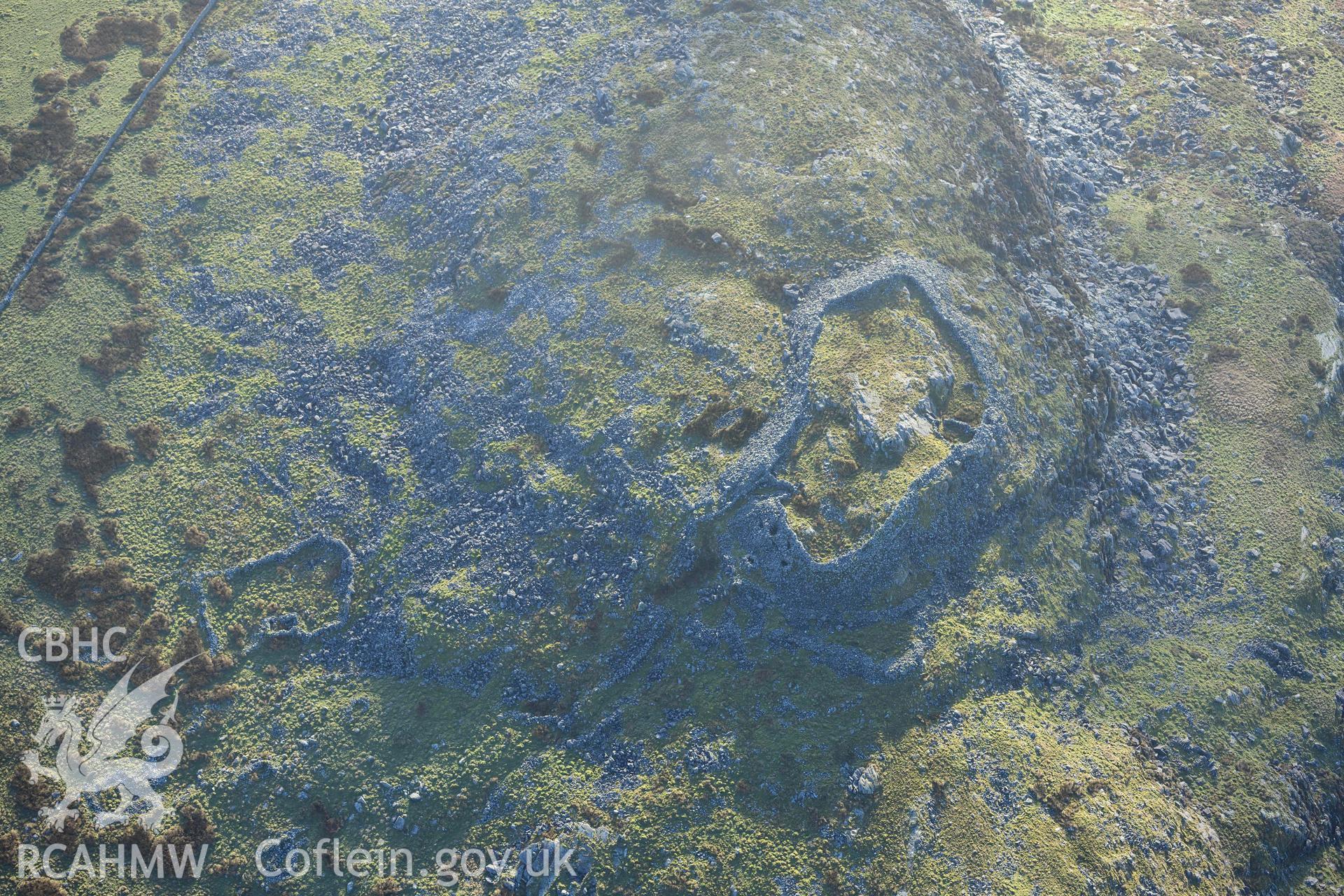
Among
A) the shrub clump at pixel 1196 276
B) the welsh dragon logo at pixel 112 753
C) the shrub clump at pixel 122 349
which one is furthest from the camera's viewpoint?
the shrub clump at pixel 1196 276

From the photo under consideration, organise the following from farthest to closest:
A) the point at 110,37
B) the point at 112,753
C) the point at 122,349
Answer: the point at 110,37
the point at 122,349
the point at 112,753

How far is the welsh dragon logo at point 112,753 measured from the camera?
28.9m

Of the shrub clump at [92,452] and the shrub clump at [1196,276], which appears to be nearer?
the shrub clump at [92,452]

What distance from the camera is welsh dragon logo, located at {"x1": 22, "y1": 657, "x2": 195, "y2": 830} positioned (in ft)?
94.7

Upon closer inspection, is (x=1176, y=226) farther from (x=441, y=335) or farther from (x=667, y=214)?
(x=441, y=335)

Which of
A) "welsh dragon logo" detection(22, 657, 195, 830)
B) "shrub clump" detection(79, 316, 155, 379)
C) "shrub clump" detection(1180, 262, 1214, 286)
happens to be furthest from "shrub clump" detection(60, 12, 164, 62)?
"shrub clump" detection(1180, 262, 1214, 286)

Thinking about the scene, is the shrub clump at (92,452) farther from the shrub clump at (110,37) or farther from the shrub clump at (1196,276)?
the shrub clump at (1196,276)

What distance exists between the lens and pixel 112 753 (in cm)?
2975

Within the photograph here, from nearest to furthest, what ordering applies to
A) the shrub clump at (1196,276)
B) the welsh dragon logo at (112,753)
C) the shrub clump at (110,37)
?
1. the welsh dragon logo at (112,753)
2. the shrub clump at (1196,276)
3. the shrub clump at (110,37)

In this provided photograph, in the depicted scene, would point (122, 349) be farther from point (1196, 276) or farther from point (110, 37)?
point (1196, 276)

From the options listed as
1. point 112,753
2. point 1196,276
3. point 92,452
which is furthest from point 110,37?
point 1196,276

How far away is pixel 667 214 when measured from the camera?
1576 inches

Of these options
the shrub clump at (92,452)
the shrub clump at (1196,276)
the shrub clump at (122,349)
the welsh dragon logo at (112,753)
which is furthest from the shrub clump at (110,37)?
the shrub clump at (1196,276)

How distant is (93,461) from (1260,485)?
52996 millimetres
